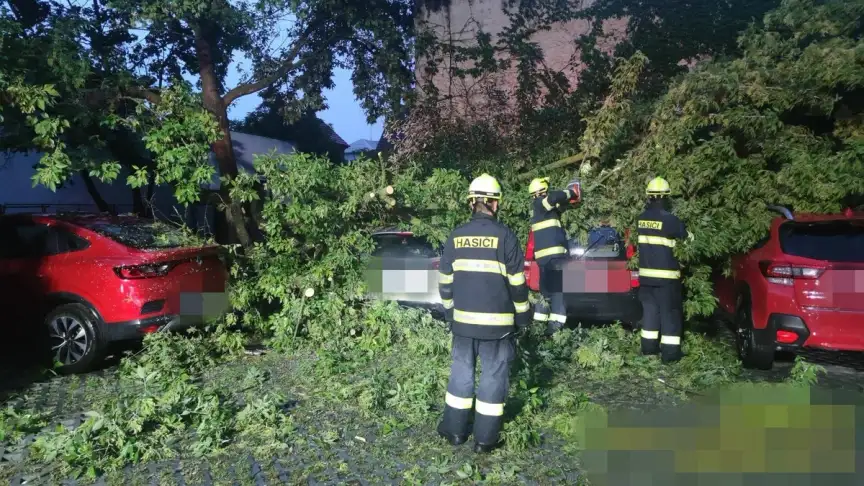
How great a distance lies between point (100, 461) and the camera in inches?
159

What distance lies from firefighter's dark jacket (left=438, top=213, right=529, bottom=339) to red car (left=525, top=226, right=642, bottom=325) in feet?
9.20

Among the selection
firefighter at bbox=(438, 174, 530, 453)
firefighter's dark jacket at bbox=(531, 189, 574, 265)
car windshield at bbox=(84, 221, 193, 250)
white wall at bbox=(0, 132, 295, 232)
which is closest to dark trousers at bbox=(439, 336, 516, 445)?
firefighter at bbox=(438, 174, 530, 453)

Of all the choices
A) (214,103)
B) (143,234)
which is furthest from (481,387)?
(214,103)

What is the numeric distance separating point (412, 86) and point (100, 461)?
30.2 ft

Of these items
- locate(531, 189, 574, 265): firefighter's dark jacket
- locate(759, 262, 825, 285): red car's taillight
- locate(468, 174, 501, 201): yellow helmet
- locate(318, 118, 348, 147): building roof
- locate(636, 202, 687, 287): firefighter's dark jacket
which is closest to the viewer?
locate(468, 174, 501, 201): yellow helmet

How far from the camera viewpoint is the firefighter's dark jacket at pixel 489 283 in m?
4.21

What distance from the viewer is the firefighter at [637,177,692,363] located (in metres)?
6.32

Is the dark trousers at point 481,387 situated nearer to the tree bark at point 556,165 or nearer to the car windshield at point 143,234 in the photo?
the car windshield at point 143,234

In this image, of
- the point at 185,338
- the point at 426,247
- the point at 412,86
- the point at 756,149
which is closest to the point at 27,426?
the point at 185,338

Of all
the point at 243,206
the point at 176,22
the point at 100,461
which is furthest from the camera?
the point at 176,22

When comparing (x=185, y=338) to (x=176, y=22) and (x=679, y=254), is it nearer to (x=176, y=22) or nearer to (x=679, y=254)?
(x=679, y=254)

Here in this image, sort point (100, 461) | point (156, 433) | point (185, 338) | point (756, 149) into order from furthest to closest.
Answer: point (756, 149), point (185, 338), point (156, 433), point (100, 461)

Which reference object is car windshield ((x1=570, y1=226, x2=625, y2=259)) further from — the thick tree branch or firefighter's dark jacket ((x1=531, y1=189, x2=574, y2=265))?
the thick tree branch

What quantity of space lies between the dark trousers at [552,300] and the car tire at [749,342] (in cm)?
175
